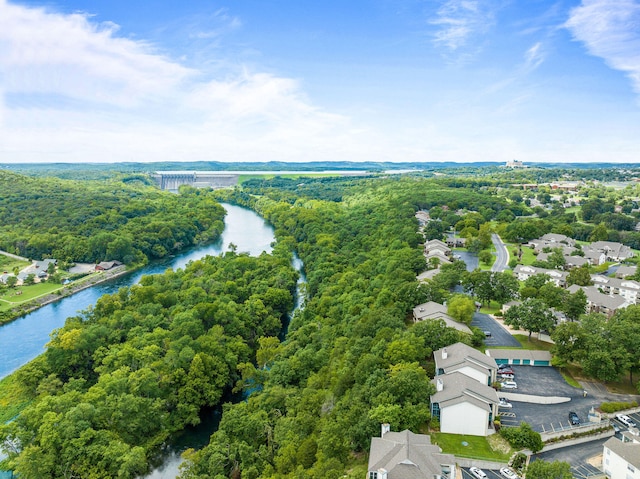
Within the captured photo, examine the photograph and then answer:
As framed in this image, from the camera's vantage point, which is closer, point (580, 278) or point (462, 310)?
point (462, 310)

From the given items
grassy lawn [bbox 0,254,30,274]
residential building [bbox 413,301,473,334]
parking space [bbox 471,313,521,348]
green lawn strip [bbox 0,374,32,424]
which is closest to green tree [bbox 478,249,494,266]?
parking space [bbox 471,313,521,348]

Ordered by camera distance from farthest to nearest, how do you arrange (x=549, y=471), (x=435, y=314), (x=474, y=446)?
(x=435, y=314), (x=474, y=446), (x=549, y=471)

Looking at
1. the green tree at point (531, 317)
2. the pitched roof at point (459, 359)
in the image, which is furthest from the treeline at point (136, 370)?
the green tree at point (531, 317)

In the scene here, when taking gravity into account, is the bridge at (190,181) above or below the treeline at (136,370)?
above

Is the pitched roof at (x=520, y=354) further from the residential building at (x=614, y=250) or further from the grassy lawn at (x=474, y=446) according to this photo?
the residential building at (x=614, y=250)

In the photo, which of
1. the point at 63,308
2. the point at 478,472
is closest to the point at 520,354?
the point at 478,472

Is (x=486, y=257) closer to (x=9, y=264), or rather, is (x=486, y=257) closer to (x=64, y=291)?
(x=64, y=291)
